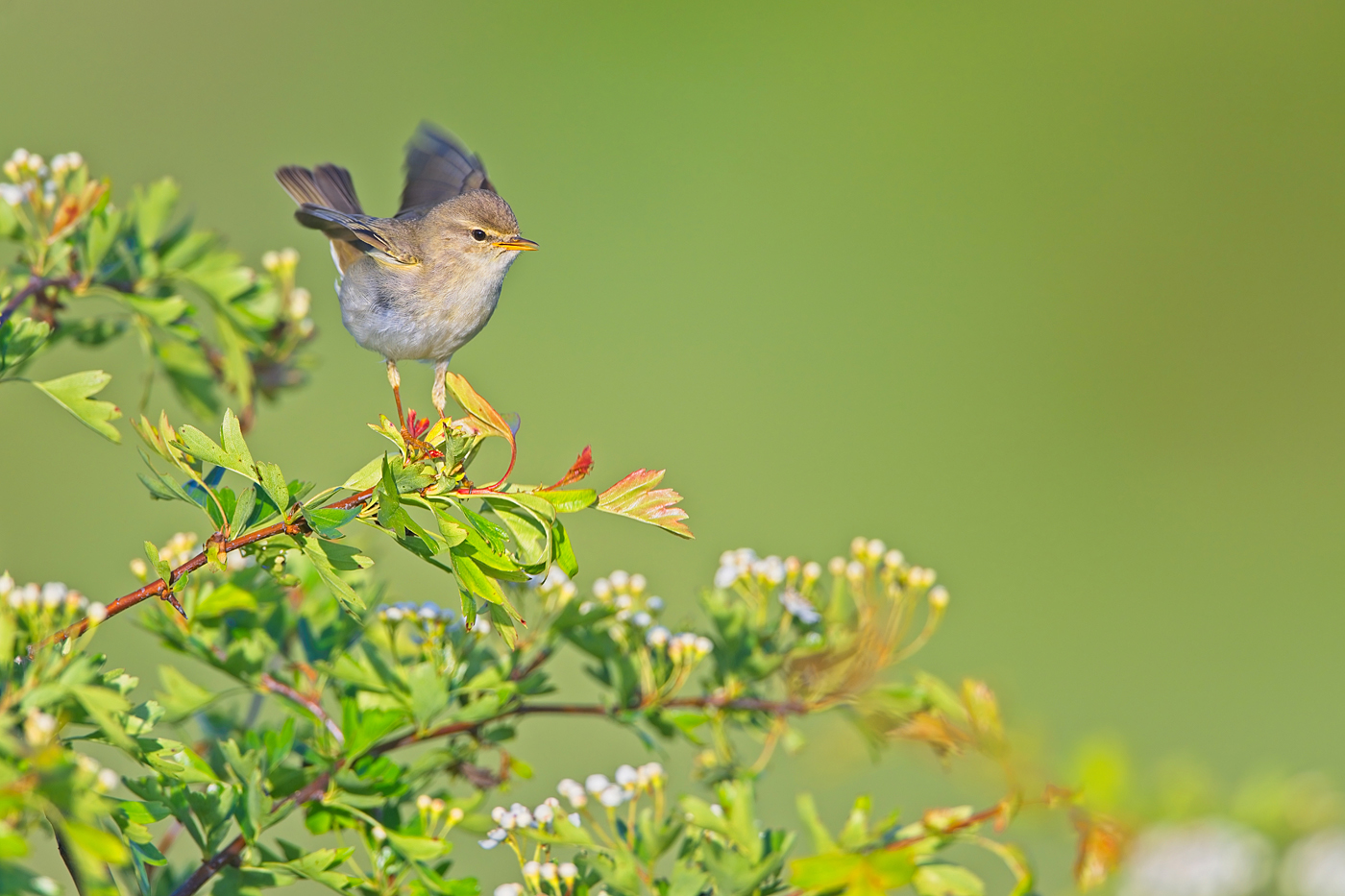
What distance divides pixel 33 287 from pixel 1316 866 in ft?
7.31

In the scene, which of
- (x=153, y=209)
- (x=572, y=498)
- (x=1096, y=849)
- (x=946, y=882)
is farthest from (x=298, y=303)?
(x=1096, y=849)

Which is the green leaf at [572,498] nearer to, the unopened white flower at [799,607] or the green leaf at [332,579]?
the green leaf at [332,579]

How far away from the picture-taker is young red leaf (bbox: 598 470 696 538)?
5.04 feet

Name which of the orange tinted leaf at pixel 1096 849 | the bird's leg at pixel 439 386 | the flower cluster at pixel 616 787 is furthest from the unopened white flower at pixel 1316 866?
the bird's leg at pixel 439 386

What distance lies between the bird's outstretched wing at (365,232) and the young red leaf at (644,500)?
1.42 metres

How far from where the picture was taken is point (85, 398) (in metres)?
1.78

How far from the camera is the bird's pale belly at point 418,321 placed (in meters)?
2.89

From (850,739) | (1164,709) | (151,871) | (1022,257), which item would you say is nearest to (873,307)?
(1022,257)

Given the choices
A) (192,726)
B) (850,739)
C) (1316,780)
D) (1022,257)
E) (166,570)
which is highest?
(1022,257)

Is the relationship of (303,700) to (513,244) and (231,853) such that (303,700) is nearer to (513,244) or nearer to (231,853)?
(231,853)

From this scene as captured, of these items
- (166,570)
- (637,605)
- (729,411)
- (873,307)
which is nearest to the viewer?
(166,570)

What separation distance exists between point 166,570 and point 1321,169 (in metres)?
12.6

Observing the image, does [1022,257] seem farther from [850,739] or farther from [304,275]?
[850,739]

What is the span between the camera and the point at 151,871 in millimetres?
1776
